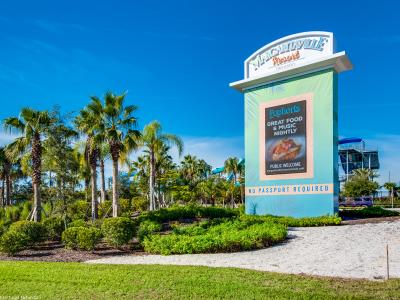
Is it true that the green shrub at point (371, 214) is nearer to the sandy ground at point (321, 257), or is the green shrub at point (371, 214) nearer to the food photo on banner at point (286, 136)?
the food photo on banner at point (286, 136)

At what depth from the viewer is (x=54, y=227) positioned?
1614 centimetres

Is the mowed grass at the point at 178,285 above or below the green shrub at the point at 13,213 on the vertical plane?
above

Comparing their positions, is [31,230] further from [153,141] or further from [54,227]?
[153,141]

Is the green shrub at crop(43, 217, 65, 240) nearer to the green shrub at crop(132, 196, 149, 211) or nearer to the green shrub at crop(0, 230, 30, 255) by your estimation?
the green shrub at crop(0, 230, 30, 255)

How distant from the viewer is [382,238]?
1334cm

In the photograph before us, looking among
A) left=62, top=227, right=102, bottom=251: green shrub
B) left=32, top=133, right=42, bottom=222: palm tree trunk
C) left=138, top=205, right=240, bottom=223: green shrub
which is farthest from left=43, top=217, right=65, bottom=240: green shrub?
left=138, top=205, right=240, bottom=223: green shrub

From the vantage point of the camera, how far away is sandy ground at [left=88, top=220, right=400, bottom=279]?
9315 mm

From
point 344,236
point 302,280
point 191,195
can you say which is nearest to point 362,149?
point 191,195

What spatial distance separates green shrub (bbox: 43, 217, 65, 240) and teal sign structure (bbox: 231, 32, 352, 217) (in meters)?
10.4

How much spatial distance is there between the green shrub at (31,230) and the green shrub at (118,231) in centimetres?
279

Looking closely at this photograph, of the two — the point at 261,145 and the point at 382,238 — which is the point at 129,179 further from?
the point at 382,238

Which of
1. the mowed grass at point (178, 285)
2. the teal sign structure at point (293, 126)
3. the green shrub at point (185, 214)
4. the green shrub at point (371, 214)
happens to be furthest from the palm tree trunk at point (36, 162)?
the green shrub at point (371, 214)

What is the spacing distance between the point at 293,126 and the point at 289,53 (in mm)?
4050

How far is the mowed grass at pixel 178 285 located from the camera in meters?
6.89
